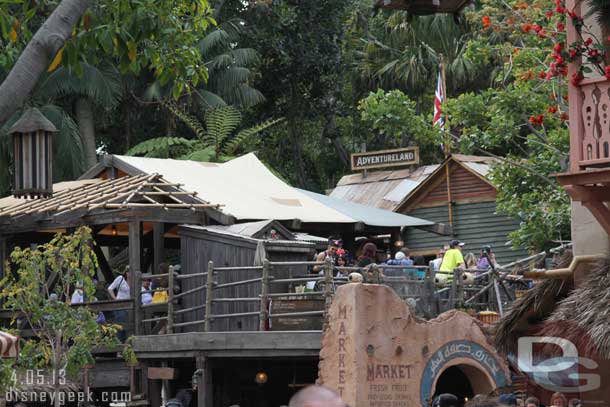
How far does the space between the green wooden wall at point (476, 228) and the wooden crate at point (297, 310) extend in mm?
11874

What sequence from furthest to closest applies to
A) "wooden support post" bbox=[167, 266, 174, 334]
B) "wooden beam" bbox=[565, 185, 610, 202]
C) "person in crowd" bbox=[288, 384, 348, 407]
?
"wooden support post" bbox=[167, 266, 174, 334] < "wooden beam" bbox=[565, 185, 610, 202] < "person in crowd" bbox=[288, 384, 348, 407]

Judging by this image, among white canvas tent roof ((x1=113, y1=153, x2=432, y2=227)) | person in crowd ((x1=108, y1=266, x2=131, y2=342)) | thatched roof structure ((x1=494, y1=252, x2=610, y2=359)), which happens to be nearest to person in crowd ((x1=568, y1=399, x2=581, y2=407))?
thatched roof structure ((x1=494, y1=252, x2=610, y2=359))

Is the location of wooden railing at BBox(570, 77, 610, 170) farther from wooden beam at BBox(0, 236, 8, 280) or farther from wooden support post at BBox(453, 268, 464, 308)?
wooden beam at BBox(0, 236, 8, 280)

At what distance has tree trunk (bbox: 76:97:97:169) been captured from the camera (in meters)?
36.2

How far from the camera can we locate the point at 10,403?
2392 cm

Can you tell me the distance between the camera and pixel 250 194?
79.9 feet

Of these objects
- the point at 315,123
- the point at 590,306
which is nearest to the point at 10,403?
the point at 590,306

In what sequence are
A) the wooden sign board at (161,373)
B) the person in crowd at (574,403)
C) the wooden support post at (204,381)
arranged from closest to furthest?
the person in crowd at (574,403), the wooden support post at (204,381), the wooden sign board at (161,373)

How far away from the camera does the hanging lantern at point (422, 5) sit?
26.5 ft

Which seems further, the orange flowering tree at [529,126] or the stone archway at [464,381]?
the orange flowering tree at [529,126]

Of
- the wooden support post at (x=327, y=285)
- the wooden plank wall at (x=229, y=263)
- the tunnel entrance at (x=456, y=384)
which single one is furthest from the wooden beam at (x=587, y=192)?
the tunnel entrance at (x=456, y=384)

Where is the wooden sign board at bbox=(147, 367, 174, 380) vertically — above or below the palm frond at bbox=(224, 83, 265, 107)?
below

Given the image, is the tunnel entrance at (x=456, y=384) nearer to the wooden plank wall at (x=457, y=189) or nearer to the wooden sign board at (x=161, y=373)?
the wooden sign board at (x=161, y=373)

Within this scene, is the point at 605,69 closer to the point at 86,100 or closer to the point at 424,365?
the point at 424,365
